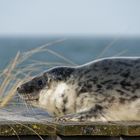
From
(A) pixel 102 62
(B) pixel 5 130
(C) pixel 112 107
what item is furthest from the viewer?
(A) pixel 102 62

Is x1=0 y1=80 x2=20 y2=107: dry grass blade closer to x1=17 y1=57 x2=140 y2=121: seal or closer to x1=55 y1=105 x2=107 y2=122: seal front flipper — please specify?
x1=17 y1=57 x2=140 y2=121: seal

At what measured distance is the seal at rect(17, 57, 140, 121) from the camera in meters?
7.33

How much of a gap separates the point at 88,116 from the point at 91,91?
43 cm

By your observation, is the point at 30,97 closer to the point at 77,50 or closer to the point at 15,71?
the point at 15,71

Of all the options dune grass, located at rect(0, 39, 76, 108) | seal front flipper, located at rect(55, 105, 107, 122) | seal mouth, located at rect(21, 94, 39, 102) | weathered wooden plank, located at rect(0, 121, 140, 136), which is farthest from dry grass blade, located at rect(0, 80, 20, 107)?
weathered wooden plank, located at rect(0, 121, 140, 136)

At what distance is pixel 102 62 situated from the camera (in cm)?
786

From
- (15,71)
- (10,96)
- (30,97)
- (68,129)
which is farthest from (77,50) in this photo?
(68,129)

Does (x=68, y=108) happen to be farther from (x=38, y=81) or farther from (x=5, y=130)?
(x=5, y=130)

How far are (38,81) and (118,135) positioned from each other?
165cm

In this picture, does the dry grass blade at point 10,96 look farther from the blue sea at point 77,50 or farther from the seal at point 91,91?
the blue sea at point 77,50

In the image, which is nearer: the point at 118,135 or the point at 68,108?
the point at 118,135

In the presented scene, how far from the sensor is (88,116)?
7180mm

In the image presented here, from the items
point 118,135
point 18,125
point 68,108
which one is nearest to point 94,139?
point 118,135

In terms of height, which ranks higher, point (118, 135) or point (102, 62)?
point (102, 62)
